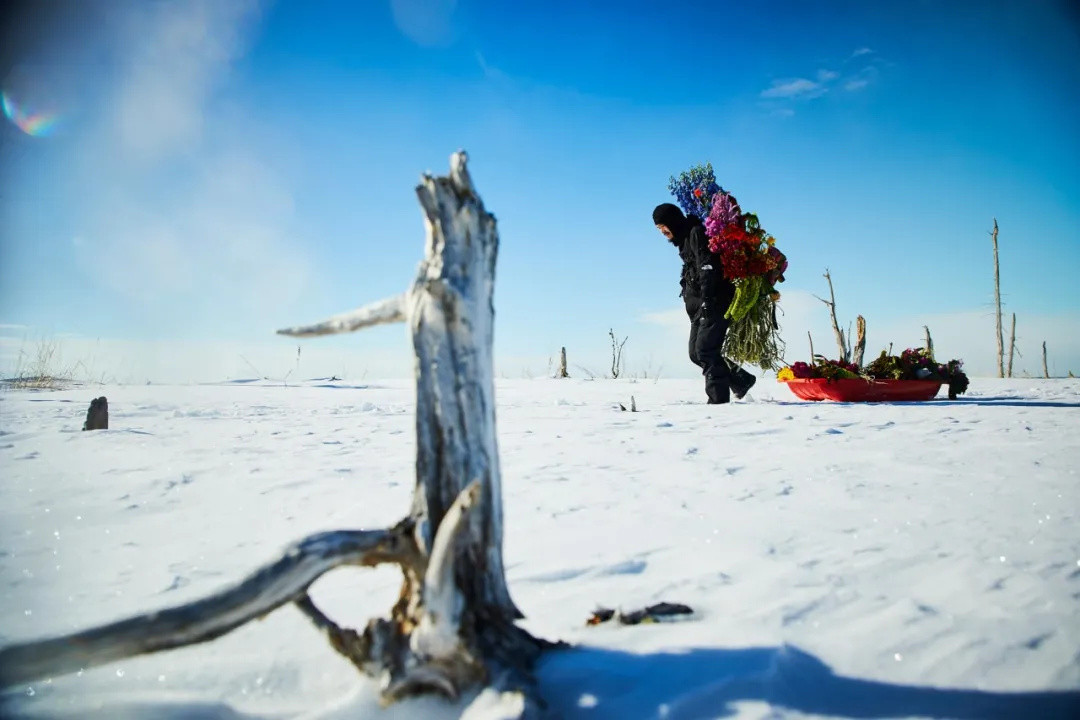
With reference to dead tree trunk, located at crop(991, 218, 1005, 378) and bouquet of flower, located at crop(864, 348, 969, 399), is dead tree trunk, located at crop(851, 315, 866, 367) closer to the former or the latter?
bouquet of flower, located at crop(864, 348, 969, 399)

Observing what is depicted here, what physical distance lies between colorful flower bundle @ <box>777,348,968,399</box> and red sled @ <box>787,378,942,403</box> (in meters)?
0.08

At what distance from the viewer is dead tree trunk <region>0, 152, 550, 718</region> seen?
1135mm

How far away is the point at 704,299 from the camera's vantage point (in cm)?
673

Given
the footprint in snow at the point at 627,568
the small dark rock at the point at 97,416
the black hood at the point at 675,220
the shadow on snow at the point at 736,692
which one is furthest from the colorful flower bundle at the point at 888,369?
the small dark rock at the point at 97,416

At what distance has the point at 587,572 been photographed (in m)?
1.94

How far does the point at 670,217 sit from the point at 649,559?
560cm

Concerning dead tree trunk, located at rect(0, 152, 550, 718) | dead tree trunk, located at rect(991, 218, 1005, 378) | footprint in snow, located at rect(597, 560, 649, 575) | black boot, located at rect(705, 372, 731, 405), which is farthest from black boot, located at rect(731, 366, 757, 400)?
dead tree trunk, located at rect(991, 218, 1005, 378)

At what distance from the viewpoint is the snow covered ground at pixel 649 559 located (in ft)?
4.22

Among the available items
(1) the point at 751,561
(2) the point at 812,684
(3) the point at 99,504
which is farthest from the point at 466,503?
(3) the point at 99,504

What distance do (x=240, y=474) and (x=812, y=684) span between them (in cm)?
308

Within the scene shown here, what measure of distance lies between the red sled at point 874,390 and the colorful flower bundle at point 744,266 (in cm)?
73

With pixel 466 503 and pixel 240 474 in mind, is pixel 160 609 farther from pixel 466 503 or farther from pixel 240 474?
pixel 240 474

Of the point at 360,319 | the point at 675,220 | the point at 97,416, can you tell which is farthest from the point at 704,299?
the point at 97,416

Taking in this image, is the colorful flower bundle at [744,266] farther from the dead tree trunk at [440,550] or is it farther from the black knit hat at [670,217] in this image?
the dead tree trunk at [440,550]
